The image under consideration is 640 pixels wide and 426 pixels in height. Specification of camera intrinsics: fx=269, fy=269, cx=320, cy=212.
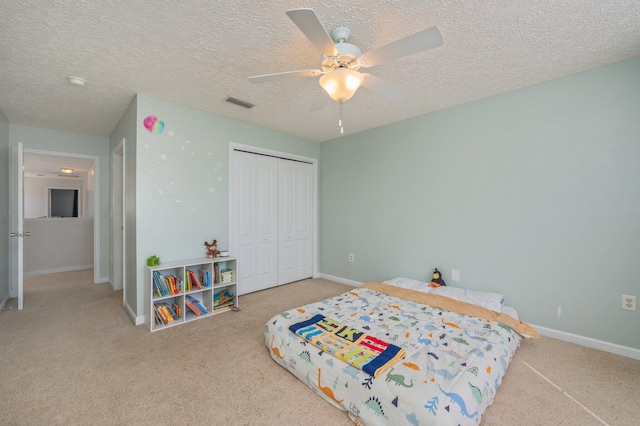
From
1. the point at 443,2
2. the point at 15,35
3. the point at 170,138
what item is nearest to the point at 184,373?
the point at 170,138

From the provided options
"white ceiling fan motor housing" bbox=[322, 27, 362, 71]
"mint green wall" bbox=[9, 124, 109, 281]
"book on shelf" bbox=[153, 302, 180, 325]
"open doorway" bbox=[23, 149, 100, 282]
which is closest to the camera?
"white ceiling fan motor housing" bbox=[322, 27, 362, 71]

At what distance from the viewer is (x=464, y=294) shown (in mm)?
2818

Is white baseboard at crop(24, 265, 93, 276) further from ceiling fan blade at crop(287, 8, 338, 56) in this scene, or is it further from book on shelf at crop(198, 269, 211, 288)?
ceiling fan blade at crop(287, 8, 338, 56)

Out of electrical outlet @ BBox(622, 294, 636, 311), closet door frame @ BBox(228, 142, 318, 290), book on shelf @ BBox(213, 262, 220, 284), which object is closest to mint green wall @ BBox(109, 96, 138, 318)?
book on shelf @ BBox(213, 262, 220, 284)

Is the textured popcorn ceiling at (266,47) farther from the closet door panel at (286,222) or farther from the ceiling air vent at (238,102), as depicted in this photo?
the closet door panel at (286,222)

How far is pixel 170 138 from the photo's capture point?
3057 mm

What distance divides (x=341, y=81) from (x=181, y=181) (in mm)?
2297

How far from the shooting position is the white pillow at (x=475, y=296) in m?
2.60

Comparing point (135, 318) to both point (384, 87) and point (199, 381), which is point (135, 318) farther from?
point (384, 87)

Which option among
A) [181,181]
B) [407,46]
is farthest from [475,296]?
[181,181]

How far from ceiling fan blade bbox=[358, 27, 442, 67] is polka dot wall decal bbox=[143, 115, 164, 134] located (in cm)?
238

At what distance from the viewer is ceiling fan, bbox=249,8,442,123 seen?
4.59 ft

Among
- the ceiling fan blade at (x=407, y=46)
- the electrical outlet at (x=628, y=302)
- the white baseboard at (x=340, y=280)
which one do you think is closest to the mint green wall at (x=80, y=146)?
the white baseboard at (x=340, y=280)

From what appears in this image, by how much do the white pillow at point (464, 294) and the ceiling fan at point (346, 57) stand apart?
2084 mm
